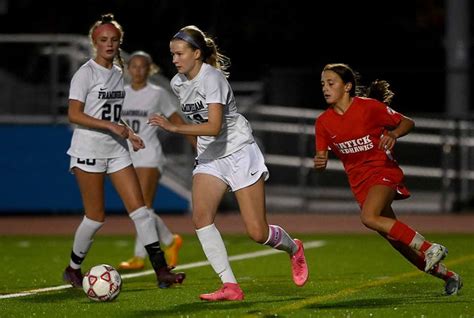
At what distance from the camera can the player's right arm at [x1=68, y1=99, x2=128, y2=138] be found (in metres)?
11.4

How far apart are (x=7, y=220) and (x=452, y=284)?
42.2 feet

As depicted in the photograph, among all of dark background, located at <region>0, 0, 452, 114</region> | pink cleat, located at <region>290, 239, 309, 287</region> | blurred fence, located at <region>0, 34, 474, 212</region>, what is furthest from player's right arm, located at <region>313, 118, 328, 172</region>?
dark background, located at <region>0, 0, 452, 114</region>

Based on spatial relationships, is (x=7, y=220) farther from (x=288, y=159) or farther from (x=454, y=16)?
(x=454, y=16)

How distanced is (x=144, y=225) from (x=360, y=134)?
7.28 feet

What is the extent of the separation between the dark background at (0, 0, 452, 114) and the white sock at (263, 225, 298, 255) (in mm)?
15334

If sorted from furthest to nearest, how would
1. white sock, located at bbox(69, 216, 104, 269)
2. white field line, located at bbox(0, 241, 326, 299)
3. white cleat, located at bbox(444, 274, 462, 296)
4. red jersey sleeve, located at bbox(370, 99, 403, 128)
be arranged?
white sock, located at bbox(69, 216, 104, 269), white field line, located at bbox(0, 241, 326, 299), red jersey sleeve, located at bbox(370, 99, 403, 128), white cleat, located at bbox(444, 274, 462, 296)

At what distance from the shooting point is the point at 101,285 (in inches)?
421

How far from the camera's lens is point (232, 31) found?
30.2 meters

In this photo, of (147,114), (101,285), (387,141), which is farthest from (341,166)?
(101,285)

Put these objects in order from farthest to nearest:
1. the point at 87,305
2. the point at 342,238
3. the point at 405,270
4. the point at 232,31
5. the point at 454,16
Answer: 1. the point at 232,31
2. the point at 454,16
3. the point at 342,238
4. the point at 405,270
5. the point at 87,305

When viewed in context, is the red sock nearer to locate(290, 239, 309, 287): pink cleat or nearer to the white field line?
locate(290, 239, 309, 287): pink cleat

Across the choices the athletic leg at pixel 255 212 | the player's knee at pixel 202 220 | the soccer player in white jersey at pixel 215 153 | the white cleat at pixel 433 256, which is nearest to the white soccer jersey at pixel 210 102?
the soccer player in white jersey at pixel 215 153

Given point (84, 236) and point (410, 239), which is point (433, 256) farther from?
point (84, 236)

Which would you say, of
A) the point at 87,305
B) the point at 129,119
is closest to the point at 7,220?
the point at 129,119
